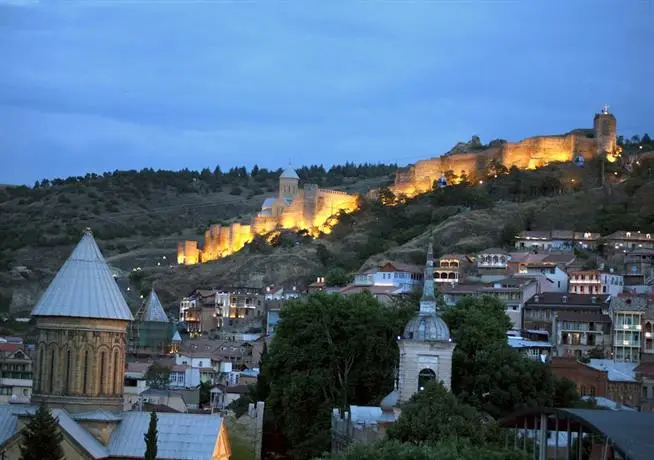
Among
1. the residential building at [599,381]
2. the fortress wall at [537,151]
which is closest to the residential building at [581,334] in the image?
the residential building at [599,381]

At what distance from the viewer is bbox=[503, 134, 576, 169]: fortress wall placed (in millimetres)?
132000

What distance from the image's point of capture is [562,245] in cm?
10900

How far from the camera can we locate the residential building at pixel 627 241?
106 m

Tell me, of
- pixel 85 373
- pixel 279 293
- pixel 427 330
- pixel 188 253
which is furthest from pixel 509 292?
pixel 188 253

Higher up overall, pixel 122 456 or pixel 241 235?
pixel 241 235

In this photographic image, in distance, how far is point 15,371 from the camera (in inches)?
3049

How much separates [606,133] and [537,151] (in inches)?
→ 238

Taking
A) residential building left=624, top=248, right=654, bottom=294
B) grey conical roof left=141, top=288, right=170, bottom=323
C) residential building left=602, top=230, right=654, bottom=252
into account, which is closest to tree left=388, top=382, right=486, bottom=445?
grey conical roof left=141, top=288, right=170, bottom=323

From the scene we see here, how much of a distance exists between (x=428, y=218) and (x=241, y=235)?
20.5m

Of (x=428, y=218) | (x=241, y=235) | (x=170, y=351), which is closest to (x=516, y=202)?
(x=428, y=218)

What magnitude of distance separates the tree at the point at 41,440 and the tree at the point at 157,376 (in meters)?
30.2

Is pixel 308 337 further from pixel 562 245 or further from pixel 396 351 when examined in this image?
pixel 562 245

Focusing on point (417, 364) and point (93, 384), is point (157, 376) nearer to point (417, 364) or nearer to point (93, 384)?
point (417, 364)

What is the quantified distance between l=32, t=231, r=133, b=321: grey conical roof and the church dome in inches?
347
